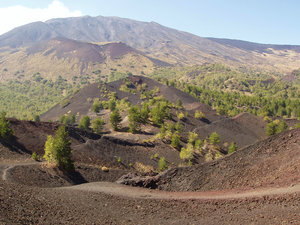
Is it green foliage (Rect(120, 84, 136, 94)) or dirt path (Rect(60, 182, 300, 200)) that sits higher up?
green foliage (Rect(120, 84, 136, 94))

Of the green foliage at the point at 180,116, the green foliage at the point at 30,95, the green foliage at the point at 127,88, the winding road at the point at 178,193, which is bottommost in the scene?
the green foliage at the point at 30,95

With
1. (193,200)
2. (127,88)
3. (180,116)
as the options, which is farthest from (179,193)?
(127,88)

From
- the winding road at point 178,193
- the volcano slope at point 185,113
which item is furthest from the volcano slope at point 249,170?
the volcano slope at point 185,113

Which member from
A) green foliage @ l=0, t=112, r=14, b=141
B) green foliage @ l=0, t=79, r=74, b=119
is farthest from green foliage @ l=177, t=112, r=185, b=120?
green foliage @ l=0, t=79, r=74, b=119

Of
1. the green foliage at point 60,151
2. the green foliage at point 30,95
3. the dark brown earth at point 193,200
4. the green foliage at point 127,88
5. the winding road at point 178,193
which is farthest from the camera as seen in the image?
the green foliage at point 30,95

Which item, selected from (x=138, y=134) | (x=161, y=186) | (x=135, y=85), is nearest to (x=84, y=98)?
(x=135, y=85)

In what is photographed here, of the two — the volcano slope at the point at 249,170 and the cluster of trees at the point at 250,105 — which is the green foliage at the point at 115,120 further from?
the cluster of trees at the point at 250,105

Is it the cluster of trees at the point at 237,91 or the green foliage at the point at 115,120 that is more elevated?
the cluster of trees at the point at 237,91

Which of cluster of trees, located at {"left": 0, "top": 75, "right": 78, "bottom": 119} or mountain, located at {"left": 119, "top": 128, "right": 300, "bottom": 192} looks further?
cluster of trees, located at {"left": 0, "top": 75, "right": 78, "bottom": 119}

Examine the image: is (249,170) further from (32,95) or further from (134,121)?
(32,95)

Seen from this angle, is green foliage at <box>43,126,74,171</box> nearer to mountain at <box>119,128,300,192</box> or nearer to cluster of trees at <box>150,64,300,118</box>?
mountain at <box>119,128,300,192</box>

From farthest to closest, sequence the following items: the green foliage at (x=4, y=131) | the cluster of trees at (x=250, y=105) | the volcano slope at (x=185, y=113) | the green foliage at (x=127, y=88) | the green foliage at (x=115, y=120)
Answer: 1. the green foliage at (x=127, y=88)
2. the cluster of trees at (x=250, y=105)
3. the volcano slope at (x=185, y=113)
4. the green foliage at (x=115, y=120)
5. the green foliage at (x=4, y=131)

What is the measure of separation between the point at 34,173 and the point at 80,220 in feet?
55.3

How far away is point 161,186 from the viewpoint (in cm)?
2077
